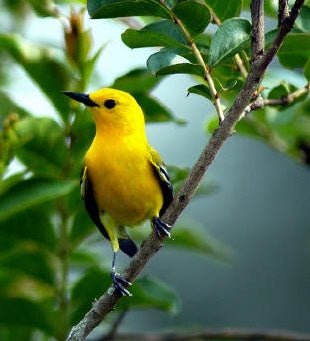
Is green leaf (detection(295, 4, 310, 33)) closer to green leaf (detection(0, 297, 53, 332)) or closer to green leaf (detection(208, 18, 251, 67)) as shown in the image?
green leaf (detection(208, 18, 251, 67))

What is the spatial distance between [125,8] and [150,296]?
0.96 metres

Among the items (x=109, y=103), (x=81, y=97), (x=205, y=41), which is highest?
(x=205, y=41)

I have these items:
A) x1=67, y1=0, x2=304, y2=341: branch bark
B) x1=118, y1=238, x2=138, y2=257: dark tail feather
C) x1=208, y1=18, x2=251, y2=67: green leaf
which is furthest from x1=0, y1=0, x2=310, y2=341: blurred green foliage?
x1=67, y1=0, x2=304, y2=341: branch bark

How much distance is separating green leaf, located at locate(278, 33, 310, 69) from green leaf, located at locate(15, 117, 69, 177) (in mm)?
675

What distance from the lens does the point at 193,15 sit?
1881 millimetres

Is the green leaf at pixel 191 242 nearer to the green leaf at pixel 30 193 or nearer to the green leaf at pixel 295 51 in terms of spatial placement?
the green leaf at pixel 30 193

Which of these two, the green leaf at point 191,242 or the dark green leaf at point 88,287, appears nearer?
the dark green leaf at point 88,287

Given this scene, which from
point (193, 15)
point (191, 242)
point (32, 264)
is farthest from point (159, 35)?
point (191, 242)

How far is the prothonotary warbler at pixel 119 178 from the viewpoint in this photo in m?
2.68

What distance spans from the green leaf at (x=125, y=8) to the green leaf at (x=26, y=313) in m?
0.97

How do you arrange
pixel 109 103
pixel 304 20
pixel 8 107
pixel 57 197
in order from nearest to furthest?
1. pixel 304 20
2. pixel 57 197
3. pixel 8 107
4. pixel 109 103

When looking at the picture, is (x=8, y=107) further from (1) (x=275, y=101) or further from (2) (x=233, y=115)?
(2) (x=233, y=115)

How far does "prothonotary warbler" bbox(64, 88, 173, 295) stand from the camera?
2.68 meters

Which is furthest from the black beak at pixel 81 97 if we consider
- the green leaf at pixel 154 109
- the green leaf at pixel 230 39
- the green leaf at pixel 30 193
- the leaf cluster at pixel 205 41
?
the green leaf at pixel 230 39
